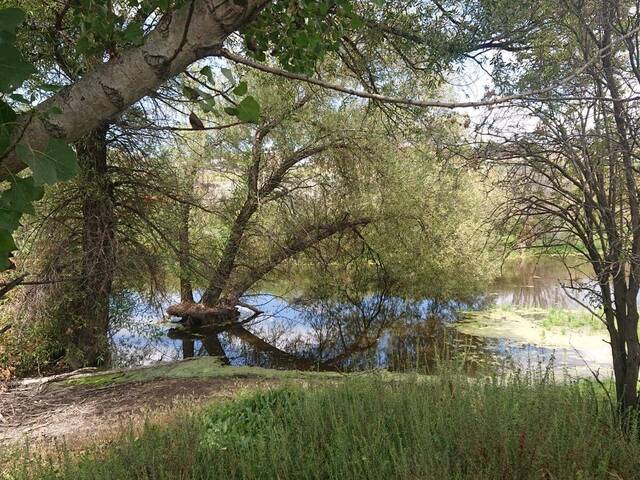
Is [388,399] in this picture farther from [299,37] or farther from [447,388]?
[299,37]

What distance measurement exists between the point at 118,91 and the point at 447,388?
3.10 metres

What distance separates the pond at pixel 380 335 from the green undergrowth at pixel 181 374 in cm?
106

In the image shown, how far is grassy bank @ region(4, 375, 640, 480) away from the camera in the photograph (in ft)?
7.72

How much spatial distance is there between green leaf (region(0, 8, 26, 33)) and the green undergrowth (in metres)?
5.93

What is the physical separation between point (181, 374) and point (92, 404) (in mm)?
1500

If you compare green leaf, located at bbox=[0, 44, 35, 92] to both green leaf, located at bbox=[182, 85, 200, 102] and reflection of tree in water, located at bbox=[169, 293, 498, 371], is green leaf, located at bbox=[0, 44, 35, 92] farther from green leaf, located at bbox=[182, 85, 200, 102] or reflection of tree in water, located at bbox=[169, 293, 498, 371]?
reflection of tree in water, located at bbox=[169, 293, 498, 371]

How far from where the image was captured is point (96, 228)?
685 cm

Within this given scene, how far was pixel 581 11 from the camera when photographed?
363 cm

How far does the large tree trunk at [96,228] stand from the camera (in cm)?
662

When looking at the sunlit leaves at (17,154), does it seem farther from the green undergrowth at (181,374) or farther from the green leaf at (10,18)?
the green undergrowth at (181,374)

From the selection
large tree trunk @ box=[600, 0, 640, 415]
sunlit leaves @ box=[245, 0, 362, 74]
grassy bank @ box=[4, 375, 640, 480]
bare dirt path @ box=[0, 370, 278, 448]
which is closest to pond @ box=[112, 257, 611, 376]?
bare dirt path @ box=[0, 370, 278, 448]

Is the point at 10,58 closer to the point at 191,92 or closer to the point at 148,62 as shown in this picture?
the point at 148,62

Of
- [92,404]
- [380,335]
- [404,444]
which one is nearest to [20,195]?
[404,444]

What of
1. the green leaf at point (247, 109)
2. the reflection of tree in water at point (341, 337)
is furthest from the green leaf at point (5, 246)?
the reflection of tree in water at point (341, 337)
